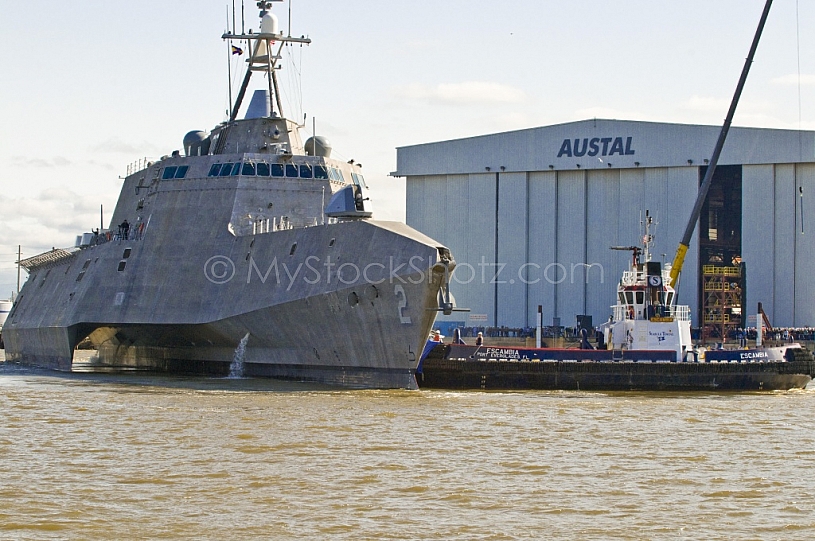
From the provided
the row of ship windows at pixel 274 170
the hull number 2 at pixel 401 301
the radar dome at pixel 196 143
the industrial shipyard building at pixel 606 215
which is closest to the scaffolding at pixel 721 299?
the industrial shipyard building at pixel 606 215

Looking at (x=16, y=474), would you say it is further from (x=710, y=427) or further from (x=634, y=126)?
(x=634, y=126)

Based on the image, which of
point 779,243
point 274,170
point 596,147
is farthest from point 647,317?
point 596,147

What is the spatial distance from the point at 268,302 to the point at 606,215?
87.8 ft

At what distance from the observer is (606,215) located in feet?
169

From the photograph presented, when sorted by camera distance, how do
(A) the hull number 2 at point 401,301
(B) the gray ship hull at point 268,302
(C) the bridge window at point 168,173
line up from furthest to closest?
(C) the bridge window at point 168,173
(B) the gray ship hull at point 268,302
(A) the hull number 2 at point 401,301

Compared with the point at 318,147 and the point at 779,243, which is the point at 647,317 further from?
Result: the point at 779,243

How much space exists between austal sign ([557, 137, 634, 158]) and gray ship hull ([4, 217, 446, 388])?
23.3 meters

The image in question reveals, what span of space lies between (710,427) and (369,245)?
9.23 m

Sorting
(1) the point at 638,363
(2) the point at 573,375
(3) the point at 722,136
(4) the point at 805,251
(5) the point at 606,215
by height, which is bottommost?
(2) the point at 573,375

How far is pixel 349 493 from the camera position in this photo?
541 inches

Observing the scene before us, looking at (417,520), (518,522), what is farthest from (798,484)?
(417,520)

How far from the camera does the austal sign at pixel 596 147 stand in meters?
50.4

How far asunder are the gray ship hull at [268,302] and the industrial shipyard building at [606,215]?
21.1 metres

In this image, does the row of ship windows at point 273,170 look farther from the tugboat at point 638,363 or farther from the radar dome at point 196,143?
the tugboat at point 638,363
